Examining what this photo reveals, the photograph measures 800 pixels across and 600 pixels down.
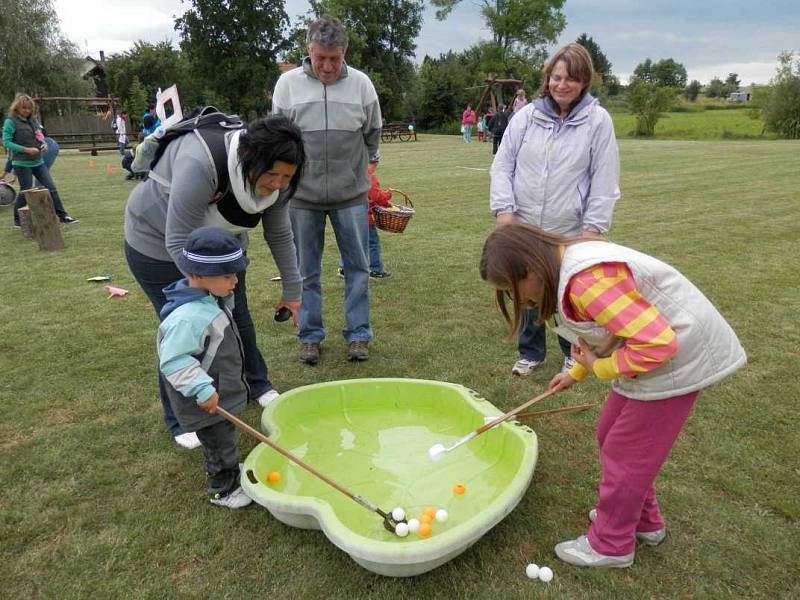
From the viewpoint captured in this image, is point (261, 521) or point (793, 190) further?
point (793, 190)

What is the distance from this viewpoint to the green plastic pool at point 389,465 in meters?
1.85

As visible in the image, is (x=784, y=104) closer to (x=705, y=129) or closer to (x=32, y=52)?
(x=705, y=129)

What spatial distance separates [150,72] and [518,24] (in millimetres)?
23498

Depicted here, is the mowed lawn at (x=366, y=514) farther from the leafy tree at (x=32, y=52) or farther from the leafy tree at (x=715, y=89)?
the leafy tree at (x=715, y=89)

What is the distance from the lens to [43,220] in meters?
6.14

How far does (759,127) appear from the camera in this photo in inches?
1084

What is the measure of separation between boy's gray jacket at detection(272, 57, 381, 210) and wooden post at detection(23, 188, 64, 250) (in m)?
4.18

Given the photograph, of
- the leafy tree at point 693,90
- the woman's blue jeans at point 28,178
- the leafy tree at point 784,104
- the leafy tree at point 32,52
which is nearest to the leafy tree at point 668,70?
the leafy tree at point 693,90

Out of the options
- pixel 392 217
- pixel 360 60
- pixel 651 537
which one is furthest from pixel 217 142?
pixel 360 60

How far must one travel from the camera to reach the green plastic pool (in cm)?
185

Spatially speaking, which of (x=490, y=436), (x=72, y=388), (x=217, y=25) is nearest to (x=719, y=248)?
(x=490, y=436)

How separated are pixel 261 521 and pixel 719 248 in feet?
17.6

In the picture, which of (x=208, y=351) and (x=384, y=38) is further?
(x=384, y=38)

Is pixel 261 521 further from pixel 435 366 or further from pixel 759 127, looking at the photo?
pixel 759 127
